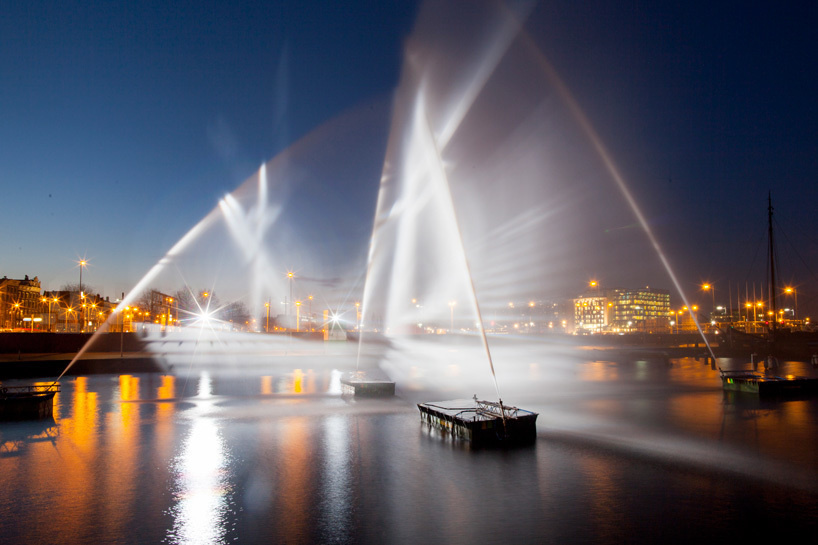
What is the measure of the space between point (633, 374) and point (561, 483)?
36787 millimetres

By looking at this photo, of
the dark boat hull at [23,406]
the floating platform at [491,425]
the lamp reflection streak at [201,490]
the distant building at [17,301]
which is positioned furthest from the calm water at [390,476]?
the distant building at [17,301]

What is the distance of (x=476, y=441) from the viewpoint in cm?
1794

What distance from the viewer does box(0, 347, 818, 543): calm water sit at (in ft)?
35.0

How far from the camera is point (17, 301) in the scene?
475 ft

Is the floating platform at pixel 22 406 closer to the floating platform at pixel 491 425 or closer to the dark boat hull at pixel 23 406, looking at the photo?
the dark boat hull at pixel 23 406

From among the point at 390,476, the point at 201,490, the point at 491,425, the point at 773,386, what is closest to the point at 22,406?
the point at 201,490

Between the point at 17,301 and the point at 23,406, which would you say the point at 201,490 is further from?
the point at 17,301

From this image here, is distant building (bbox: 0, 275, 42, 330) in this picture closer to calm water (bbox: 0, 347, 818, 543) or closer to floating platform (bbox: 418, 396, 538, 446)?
calm water (bbox: 0, 347, 818, 543)

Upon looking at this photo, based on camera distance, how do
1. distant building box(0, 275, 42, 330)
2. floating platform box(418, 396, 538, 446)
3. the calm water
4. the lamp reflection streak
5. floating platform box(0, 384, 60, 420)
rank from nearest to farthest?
the lamp reflection streak → the calm water → floating platform box(418, 396, 538, 446) → floating platform box(0, 384, 60, 420) → distant building box(0, 275, 42, 330)

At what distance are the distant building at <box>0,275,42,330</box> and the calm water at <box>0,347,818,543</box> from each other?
133589 mm

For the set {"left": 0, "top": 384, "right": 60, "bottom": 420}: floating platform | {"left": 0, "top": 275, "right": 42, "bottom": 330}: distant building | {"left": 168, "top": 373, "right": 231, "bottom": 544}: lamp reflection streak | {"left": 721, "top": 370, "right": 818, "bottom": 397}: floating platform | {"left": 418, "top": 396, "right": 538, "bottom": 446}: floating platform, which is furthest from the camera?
{"left": 0, "top": 275, "right": 42, "bottom": 330}: distant building

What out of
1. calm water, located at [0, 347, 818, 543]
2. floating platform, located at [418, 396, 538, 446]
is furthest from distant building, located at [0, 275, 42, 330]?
floating platform, located at [418, 396, 538, 446]

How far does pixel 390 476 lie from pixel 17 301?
534 ft

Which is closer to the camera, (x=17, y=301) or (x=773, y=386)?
(x=773, y=386)
